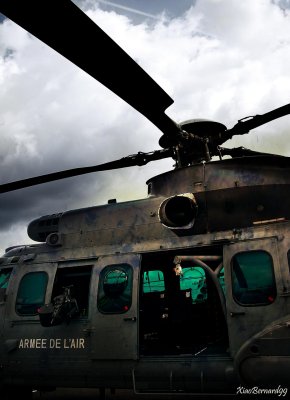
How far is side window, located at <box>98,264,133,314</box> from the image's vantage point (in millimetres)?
5418

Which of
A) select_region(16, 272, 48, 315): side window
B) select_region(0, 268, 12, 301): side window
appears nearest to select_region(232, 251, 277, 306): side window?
select_region(16, 272, 48, 315): side window

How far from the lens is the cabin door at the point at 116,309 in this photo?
5168 mm

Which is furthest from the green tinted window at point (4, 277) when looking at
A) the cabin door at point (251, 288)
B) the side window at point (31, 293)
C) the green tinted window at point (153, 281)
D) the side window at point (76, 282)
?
the cabin door at point (251, 288)

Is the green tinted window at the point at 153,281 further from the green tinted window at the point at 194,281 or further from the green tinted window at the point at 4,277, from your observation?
the green tinted window at the point at 4,277

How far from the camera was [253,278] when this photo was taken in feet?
15.9

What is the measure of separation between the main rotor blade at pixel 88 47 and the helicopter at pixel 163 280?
0.04m

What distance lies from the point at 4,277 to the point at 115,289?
2485 millimetres

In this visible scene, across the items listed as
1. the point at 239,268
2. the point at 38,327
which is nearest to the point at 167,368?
the point at 239,268

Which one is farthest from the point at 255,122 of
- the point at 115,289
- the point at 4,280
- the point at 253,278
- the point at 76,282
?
the point at 4,280

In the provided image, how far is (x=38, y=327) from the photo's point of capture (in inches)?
231

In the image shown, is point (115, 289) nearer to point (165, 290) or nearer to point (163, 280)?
point (165, 290)

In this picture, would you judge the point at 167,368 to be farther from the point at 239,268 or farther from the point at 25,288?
the point at 25,288

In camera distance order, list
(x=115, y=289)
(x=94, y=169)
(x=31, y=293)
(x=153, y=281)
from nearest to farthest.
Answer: (x=115, y=289) → (x=31, y=293) → (x=94, y=169) → (x=153, y=281)

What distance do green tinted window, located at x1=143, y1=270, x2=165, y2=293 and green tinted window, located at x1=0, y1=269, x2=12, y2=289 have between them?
8.68 ft
